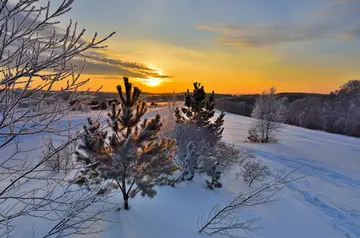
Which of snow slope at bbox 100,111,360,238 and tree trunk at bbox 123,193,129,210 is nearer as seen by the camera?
snow slope at bbox 100,111,360,238

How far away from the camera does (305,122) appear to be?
161ft

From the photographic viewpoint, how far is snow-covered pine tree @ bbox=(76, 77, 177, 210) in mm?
5598

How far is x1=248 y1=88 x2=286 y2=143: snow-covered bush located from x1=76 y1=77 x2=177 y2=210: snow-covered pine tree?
24.1 m

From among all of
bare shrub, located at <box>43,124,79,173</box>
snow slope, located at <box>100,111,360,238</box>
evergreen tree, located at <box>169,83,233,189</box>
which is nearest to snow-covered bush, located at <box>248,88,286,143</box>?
snow slope, located at <box>100,111,360,238</box>

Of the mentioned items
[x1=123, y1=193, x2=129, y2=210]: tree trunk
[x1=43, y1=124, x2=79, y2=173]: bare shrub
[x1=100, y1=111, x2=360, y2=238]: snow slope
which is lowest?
[x1=100, y1=111, x2=360, y2=238]: snow slope

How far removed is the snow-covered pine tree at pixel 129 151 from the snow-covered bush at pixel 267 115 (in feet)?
79.1

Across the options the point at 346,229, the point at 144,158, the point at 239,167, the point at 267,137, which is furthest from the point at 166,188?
the point at 267,137

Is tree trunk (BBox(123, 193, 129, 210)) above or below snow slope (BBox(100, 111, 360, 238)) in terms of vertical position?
above

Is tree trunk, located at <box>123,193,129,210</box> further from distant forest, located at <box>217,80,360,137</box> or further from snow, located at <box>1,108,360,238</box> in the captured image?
distant forest, located at <box>217,80,360,137</box>

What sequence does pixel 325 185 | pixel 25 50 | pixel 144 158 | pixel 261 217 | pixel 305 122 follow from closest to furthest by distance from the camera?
1. pixel 25 50
2. pixel 144 158
3. pixel 261 217
4. pixel 325 185
5. pixel 305 122

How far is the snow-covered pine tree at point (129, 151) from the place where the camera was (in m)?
5.60

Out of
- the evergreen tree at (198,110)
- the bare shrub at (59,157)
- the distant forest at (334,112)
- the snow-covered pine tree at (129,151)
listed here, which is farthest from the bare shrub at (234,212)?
the distant forest at (334,112)

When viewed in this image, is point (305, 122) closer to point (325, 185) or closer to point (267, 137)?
point (267, 137)

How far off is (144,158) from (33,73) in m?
4.25
